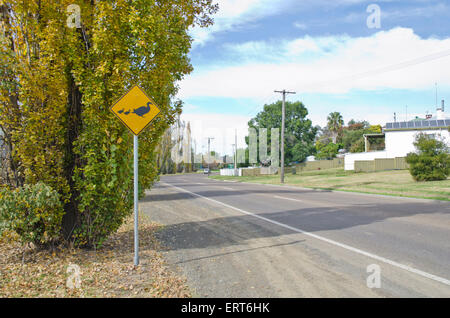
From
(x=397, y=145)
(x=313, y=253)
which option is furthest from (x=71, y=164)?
(x=397, y=145)

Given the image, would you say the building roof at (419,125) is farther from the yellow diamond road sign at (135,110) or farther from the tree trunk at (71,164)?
the tree trunk at (71,164)

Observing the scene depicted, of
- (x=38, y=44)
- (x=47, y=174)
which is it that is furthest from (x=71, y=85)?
(x=47, y=174)

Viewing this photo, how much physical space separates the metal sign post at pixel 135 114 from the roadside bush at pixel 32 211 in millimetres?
1586

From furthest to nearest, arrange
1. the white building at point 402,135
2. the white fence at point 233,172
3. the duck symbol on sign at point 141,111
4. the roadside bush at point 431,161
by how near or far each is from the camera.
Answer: the white fence at point 233,172, the white building at point 402,135, the roadside bush at point 431,161, the duck symbol on sign at point 141,111

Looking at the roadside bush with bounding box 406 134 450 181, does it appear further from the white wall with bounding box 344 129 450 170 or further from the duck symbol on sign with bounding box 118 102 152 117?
the duck symbol on sign with bounding box 118 102 152 117

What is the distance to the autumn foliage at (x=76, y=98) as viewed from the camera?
6.43 meters

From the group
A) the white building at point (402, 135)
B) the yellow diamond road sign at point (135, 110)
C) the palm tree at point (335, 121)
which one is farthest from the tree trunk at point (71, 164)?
the palm tree at point (335, 121)

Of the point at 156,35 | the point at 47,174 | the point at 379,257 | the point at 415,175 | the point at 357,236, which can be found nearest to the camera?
the point at 379,257

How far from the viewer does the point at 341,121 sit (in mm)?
84438

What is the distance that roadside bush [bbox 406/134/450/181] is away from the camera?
2262 centimetres

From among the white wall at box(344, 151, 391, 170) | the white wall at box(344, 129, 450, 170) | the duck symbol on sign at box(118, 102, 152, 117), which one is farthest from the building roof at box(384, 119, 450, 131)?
the duck symbol on sign at box(118, 102, 152, 117)

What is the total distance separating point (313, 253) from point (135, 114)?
4.19 meters

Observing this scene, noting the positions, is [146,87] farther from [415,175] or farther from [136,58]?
[415,175]
